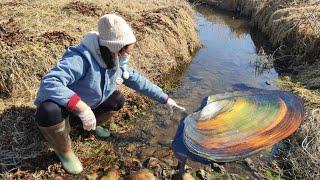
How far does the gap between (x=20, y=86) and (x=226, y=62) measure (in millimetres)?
5024

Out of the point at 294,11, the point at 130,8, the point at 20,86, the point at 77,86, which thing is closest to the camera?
the point at 77,86

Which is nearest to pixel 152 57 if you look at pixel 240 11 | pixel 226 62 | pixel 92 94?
pixel 226 62

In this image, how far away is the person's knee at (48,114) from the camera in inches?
152

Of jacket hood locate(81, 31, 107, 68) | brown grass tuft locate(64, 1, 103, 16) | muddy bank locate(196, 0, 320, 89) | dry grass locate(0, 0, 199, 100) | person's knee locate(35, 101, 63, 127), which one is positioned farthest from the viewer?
muddy bank locate(196, 0, 320, 89)

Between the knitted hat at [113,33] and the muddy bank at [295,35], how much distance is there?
4238mm

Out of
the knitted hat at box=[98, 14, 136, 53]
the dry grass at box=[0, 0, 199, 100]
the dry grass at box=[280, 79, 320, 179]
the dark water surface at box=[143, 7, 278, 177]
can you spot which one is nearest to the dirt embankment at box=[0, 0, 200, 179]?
the dry grass at box=[0, 0, 199, 100]

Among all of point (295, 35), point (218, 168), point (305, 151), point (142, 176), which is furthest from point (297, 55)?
point (142, 176)

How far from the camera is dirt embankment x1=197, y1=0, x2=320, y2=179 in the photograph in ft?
15.8

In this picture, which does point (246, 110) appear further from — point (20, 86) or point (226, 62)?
point (226, 62)

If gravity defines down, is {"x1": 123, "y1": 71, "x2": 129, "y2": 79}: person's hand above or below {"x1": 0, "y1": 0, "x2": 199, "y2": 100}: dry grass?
above

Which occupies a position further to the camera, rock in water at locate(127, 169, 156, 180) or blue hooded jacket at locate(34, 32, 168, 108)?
rock in water at locate(127, 169, 156, 180)

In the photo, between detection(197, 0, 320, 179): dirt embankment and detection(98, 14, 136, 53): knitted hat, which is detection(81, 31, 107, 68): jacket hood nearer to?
detection(98, 14, 136, 53): knitted hat

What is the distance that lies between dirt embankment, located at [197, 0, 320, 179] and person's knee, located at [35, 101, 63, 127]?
2637 millimetres

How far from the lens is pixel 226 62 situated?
898cm
